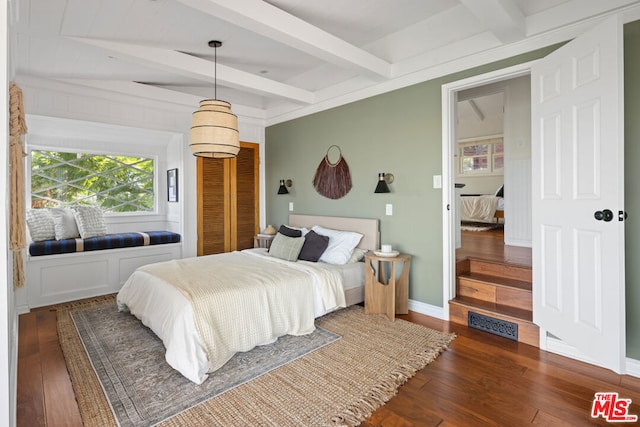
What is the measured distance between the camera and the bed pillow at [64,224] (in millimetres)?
3965

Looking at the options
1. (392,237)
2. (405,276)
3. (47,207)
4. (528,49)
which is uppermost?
(528,49)

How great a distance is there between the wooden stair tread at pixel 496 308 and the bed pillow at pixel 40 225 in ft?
14.9

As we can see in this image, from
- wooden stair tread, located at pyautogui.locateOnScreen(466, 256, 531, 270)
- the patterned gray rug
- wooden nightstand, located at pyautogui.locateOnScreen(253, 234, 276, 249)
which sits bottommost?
the patterned gray rug

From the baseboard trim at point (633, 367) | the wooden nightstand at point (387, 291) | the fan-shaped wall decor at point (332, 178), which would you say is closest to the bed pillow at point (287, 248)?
the wooden nightstand at point (387, 291)

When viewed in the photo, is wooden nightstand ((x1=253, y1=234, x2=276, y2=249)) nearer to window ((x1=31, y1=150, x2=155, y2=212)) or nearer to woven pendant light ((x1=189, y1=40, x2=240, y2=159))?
window ((x1=31, y1=150, x2=155, y2=212))

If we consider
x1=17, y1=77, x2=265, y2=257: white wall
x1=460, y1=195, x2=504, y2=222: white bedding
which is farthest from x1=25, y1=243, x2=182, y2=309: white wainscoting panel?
x1=460, y1=195, x2=504, y2=222: white bedding

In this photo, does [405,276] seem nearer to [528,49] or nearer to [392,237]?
[392,237]

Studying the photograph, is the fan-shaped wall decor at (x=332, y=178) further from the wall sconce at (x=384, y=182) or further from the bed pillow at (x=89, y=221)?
the bed pillow at (x=89, y=221)

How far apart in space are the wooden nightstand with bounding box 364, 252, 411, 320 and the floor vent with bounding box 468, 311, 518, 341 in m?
0.62

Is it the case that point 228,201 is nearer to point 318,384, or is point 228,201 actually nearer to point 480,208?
point 318,384

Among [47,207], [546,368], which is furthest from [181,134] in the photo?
[546,368]

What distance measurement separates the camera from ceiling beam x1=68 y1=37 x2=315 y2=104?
287 cm

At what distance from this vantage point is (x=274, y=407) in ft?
6.14

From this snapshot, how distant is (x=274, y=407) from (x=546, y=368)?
187cm
